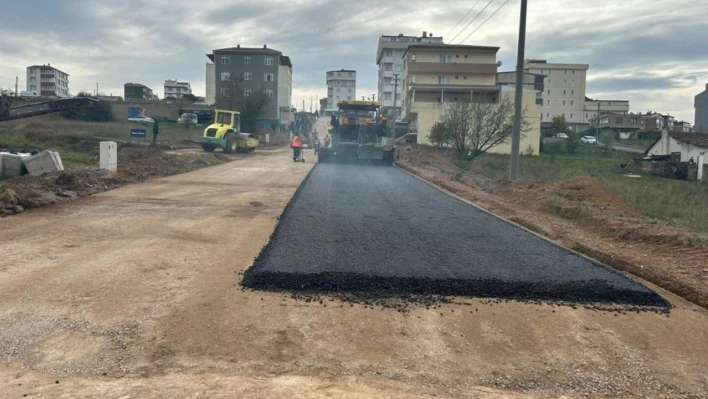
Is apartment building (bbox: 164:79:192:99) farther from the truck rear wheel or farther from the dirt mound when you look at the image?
the dirt mound

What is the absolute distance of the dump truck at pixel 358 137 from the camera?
2985 centimetres

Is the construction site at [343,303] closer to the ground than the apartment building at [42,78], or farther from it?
closer to the ground

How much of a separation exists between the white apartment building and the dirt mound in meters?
98.8

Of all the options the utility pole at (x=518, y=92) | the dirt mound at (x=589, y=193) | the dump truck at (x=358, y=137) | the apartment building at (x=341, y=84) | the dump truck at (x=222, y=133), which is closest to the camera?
the dirt mound at (x=589, y=193)

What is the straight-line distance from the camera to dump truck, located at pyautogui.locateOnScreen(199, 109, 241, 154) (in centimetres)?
3509

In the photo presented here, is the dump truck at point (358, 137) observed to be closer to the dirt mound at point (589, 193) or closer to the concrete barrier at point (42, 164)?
the dirt mound at point (589, 193)

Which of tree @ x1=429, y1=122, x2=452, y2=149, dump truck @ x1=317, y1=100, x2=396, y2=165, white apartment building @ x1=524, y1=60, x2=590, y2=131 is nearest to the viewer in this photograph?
dump truck @ x1=317, y1=100, x2=396, y2=165

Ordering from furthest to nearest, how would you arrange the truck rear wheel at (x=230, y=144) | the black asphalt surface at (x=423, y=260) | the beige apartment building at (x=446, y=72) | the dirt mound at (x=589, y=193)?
the beige apartment building at (x=446, y=72)
the truck rear wheel at (x=230, y=144)
the dirt mound at (x=589, y=193)
the black asphalt surface at (x=423, y=260)

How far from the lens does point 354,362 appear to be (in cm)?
466

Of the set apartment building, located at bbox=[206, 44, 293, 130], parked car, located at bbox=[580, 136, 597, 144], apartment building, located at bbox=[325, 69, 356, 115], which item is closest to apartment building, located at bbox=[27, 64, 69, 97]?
apartment building, located at bbox=[325, 69, 356, 115]

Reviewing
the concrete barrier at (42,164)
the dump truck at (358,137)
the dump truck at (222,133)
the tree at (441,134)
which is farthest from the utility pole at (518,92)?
the dump truck at (222,133)

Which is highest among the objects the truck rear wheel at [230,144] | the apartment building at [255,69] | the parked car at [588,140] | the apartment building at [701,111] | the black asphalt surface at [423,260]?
the apartment building at [255,69]

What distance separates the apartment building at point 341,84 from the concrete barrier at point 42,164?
11327 centimetres

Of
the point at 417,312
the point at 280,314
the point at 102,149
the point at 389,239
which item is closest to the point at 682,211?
the point at 389,239
